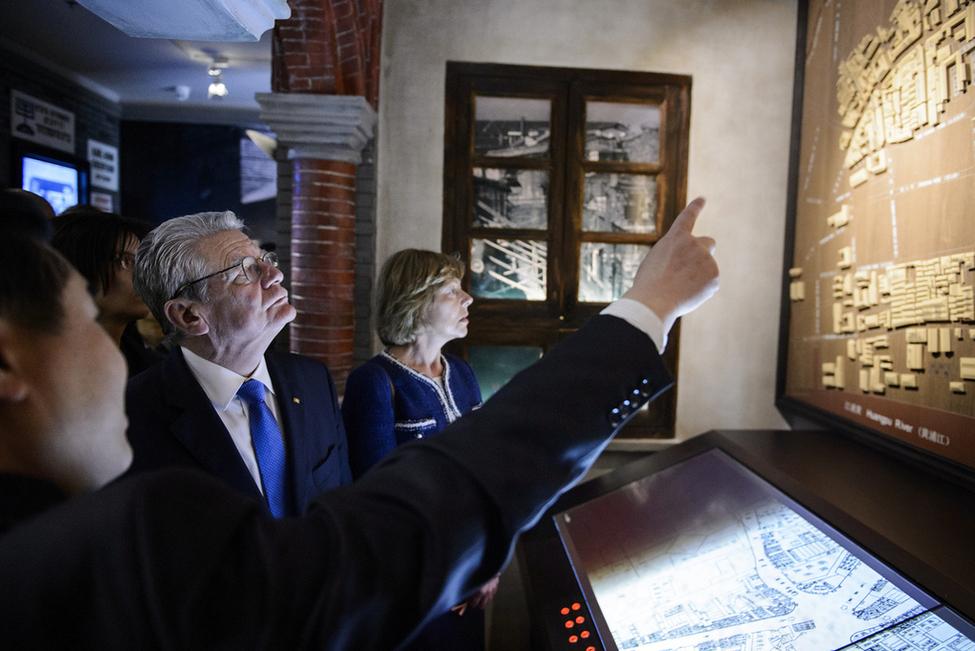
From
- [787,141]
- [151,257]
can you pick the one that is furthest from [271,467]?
[787,141]

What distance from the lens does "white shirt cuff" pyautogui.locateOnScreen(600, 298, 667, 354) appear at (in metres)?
0.65

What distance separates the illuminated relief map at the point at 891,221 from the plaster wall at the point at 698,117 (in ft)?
1.01

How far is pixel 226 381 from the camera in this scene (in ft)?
4.58

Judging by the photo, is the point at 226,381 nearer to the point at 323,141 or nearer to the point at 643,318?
the point at 643,318

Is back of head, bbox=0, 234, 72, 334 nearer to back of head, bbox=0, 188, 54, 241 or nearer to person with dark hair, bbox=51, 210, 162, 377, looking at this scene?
back of head, bbox=0, 188, 54, 241

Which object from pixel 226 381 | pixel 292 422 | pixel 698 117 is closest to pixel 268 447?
pixel 292 422

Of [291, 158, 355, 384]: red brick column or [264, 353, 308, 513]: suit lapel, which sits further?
[291, 158, 355, 384]: red brick column

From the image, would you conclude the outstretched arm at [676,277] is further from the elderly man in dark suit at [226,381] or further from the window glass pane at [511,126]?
the window glass pane at [511,126]

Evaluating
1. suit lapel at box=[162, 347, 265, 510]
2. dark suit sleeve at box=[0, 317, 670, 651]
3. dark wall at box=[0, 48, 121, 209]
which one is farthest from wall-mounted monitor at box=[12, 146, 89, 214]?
dark suit sleeve at box=[0, 317, 670, 651]

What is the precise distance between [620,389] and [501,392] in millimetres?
132

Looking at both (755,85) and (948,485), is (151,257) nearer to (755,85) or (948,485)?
(948,485)

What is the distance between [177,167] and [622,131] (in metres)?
6.79

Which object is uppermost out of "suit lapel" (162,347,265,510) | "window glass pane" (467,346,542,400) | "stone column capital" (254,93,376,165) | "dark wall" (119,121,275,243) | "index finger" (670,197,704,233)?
"dark wall" (119,121,275,243)

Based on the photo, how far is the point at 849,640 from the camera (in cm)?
109
